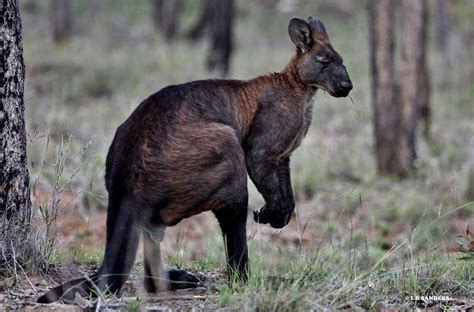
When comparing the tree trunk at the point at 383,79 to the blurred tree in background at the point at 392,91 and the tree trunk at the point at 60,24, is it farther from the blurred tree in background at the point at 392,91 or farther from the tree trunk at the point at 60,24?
the tree trunk at the point at 60,24

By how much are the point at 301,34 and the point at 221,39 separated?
12699 millimetres

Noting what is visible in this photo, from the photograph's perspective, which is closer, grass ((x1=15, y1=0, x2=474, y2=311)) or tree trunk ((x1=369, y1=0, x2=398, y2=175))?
grass ((x1=15, y1=0, x2=474, y2=311))

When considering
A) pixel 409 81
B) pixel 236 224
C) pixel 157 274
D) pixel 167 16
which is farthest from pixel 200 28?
pixel 236 224

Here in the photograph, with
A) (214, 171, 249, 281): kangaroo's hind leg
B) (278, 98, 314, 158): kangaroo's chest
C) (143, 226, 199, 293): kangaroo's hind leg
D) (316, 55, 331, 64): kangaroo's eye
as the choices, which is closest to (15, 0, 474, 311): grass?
(214, 171, 249, 281): kangaroo's hind leg

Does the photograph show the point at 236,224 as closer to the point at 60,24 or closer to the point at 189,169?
the point at 189,169

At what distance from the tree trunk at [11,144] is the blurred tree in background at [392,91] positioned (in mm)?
7144

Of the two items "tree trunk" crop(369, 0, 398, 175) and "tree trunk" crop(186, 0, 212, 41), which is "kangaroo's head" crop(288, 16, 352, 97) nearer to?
"tree trunk" crop(369, 0, 398, 175)

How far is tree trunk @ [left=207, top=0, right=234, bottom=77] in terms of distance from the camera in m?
17.9

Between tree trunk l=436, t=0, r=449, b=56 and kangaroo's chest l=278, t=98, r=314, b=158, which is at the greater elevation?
tree trunk l=436, t=0, r=449, b=56

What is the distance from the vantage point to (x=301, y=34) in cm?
585

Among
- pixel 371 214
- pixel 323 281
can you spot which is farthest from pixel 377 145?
pixel 323 281

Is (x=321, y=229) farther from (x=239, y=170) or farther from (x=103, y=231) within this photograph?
(x=239, y=170)

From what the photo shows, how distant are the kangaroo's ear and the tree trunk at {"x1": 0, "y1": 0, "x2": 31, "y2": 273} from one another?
177cm

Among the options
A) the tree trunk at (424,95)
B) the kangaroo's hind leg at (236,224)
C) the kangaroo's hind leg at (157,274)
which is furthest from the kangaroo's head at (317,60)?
the tree trunk at (424,95)
